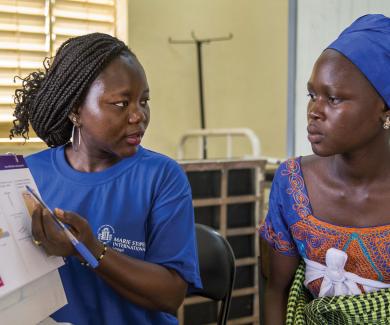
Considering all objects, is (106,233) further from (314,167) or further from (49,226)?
(314,167)

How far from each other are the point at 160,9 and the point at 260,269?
3052 mm

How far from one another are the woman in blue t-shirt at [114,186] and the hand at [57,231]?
151 mm

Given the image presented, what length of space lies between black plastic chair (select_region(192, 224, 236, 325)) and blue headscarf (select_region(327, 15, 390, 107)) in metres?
0.60

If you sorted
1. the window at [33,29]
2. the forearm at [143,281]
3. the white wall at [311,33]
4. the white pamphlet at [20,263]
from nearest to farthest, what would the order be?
the white pamphlet at [20,263], the forearm at [143,281], the white wall at [311,33], the window at [33,29]

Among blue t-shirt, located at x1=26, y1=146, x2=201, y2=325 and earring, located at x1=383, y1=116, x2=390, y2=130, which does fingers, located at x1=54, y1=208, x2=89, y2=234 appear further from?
earring, located at x1=383, y1=116, x2=390, y2=130

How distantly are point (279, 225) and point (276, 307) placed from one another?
19 cm

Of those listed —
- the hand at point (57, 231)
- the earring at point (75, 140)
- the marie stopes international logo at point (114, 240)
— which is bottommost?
the marie stopes international logo at point (114, 240)

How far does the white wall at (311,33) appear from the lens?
1.82 meters

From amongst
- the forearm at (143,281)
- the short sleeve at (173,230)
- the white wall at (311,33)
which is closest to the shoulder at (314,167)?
the short sleeve at (173,230)

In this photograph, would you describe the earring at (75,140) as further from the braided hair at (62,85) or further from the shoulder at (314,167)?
the shoulder at (314,167)

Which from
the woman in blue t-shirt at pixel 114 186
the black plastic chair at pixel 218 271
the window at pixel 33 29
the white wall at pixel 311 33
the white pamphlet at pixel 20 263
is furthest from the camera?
the window at pixel 33 29

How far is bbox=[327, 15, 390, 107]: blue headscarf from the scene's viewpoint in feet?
3.34

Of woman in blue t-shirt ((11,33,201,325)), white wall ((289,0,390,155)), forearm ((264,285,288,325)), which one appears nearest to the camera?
woman in blue t-shirt ((11,33,201,325))

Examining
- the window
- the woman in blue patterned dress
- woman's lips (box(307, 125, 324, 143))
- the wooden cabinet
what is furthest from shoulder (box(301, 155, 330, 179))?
the window
